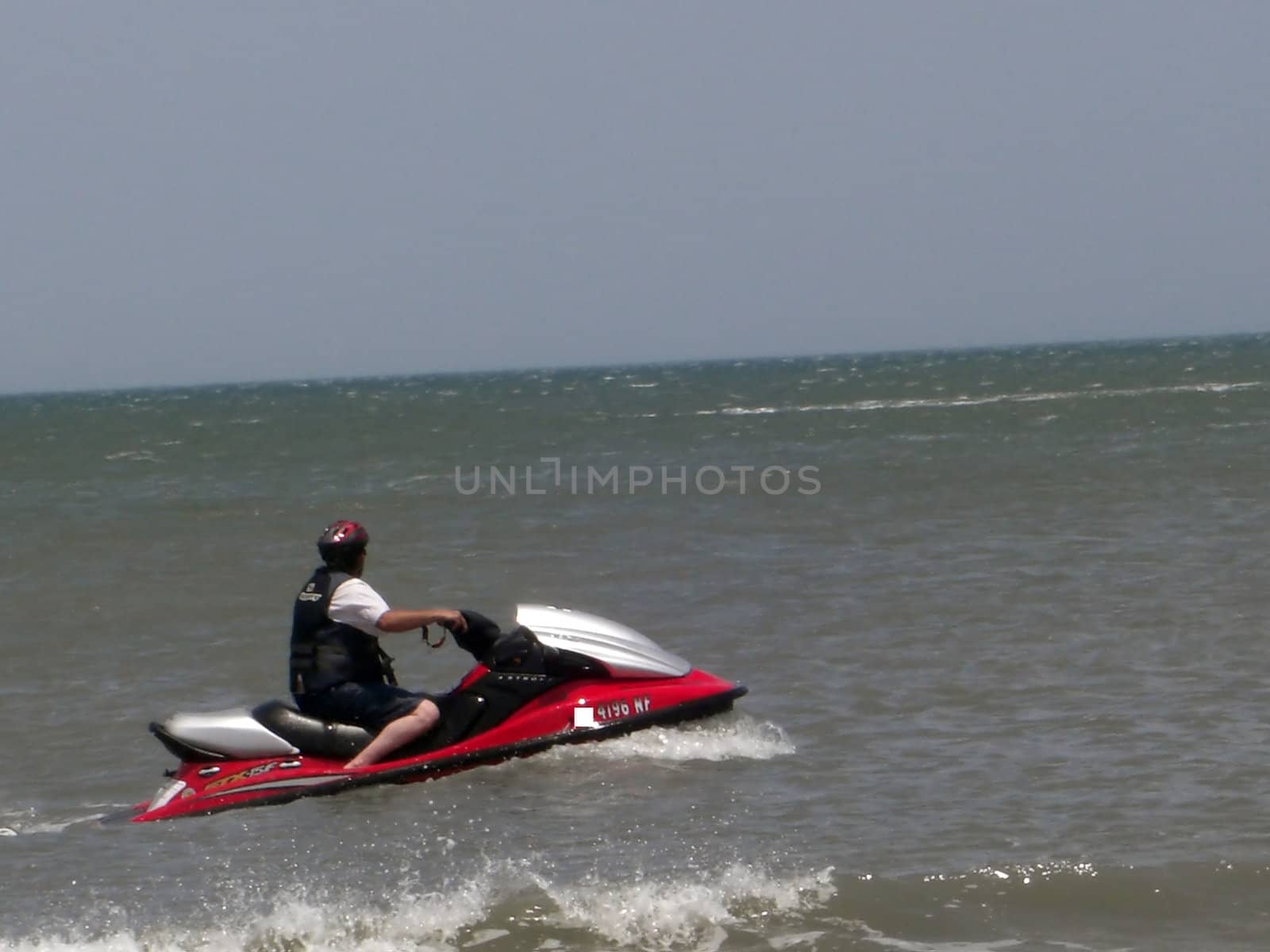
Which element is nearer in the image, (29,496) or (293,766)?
(293,766)

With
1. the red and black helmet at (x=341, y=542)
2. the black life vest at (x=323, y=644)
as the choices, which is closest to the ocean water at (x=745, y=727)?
the black life vest at (x=323, y=644)

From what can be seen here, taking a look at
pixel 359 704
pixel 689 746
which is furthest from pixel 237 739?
pixel 689 746

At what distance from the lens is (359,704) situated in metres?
7.96

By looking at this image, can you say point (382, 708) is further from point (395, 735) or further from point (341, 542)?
point (341, 542)

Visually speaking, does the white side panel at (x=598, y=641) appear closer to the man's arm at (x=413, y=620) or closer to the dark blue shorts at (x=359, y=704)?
the man's arm at (x=413, y=620)

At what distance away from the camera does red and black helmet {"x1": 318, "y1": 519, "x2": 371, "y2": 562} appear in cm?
784

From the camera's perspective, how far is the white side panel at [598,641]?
830 cm

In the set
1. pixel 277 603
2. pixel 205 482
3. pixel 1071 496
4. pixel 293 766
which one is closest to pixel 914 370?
pixel 205 482

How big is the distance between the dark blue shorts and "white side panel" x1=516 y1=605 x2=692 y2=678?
670mm

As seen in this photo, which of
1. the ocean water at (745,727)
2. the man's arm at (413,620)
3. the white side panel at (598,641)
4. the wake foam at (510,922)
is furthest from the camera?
the white side panel at (598,641)

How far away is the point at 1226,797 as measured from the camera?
7191mm

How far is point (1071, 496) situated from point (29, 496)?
620 inches

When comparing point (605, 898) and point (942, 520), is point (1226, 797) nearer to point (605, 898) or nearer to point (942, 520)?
point (605, 898)

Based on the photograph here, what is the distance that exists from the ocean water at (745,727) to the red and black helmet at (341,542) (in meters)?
→ 1.02
